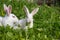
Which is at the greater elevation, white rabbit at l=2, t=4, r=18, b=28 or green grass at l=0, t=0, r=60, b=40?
white rabbit at l=2, t=4, r=18, b=28

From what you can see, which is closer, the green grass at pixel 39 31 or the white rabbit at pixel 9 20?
the green grass at pixel 39 31

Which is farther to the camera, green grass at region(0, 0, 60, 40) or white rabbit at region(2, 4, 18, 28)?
white rabbit at region(2, 4, 18, 28)

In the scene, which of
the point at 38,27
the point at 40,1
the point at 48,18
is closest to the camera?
the point at 38,27

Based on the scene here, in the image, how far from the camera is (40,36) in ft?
12.8

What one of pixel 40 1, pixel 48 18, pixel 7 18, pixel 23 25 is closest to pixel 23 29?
pixel 23 25

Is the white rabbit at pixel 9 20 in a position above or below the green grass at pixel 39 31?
above

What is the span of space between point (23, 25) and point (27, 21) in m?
0.12

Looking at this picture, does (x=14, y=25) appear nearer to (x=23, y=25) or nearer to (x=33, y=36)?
(x=23, y=25)

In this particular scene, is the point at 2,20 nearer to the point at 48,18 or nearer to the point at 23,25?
the point at 23,25

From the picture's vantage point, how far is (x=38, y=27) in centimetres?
445

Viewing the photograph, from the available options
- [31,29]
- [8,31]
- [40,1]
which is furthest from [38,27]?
[40,1]

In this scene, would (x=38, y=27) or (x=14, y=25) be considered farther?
(x=38, y=27)

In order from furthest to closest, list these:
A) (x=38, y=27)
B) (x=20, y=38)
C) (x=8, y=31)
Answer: (x=38, y=27)
(x=8, y=31)
(x=20, y=38)

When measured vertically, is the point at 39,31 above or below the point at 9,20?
below
